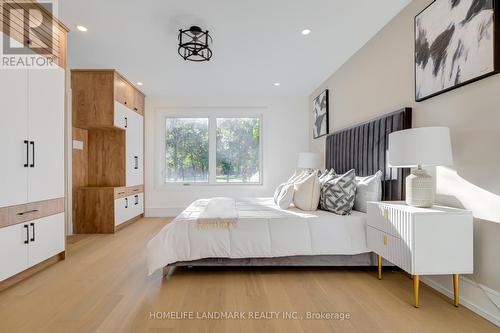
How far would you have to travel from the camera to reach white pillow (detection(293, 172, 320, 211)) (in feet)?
8.98

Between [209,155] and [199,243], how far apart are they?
10.5 feet

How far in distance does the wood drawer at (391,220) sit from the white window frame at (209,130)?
10.7 ft

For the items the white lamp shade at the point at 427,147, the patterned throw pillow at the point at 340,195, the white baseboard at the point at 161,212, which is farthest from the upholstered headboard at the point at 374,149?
the white baseboard at the point at 161,212

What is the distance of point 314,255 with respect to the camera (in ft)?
7.85

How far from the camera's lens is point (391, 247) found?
1961mm

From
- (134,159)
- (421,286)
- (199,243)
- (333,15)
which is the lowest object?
(421,286)

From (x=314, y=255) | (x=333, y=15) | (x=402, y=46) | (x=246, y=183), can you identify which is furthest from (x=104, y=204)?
(x=402, y=46)

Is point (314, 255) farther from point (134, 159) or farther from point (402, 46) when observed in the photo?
point (134, 159)

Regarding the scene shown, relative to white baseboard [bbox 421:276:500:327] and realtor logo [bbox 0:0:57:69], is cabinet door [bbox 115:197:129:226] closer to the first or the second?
realtor logo [bbox 0:0:57:69]

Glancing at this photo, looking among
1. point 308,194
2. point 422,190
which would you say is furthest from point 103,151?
point 422,190

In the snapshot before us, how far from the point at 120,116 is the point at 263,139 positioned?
107 inches

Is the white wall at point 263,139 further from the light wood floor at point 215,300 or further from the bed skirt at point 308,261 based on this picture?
the bed skirt at point 308,261

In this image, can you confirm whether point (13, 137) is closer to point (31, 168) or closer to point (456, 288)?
point (31, 168)

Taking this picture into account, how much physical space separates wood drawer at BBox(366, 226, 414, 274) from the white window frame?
3257mm
